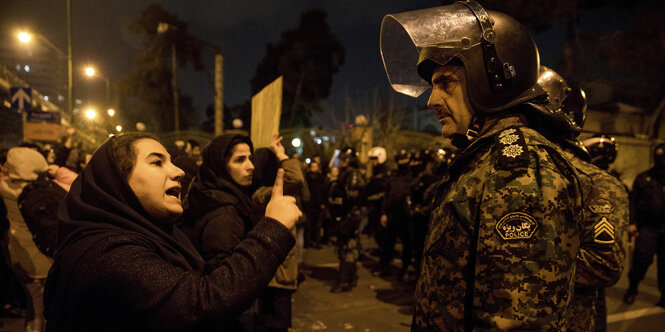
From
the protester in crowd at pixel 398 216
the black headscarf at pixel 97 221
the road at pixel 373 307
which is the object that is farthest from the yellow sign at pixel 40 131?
the black headscarf at pixel 97 221

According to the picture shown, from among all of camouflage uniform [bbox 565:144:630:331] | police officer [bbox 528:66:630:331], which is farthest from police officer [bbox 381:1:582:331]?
camouflage uniform [bbox 565:144:630:331]

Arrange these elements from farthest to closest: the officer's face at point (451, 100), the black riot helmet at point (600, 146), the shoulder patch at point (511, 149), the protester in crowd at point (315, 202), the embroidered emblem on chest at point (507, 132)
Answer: the protester in crowd at point (315, 202)
the black riot helmet at point (600, 146)
the officer's face at point (451, 100)
the embroidered emblem on chest at point (507, 132)
the shoulder patch at point (511, 149)

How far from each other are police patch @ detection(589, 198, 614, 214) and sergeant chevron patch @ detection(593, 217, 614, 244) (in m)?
0.06

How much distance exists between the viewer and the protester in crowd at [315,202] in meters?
9.63

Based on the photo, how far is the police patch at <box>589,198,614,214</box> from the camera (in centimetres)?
218

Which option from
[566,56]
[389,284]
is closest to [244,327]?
[389,284]

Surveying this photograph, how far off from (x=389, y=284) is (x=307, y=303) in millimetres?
1837

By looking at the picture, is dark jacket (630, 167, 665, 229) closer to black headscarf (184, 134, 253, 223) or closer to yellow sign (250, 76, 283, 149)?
yellow sign (250, 76, 283, 149)

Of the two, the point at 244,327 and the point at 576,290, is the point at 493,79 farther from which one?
the point at 244,327

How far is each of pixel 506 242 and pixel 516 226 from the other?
67 millimetres

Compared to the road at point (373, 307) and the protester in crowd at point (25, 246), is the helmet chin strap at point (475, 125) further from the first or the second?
the protester in crowd at point (25, 246)

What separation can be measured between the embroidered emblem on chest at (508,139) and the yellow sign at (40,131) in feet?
56.6

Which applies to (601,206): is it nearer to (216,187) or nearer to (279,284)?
(279,284)

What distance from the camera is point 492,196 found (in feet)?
4.31
